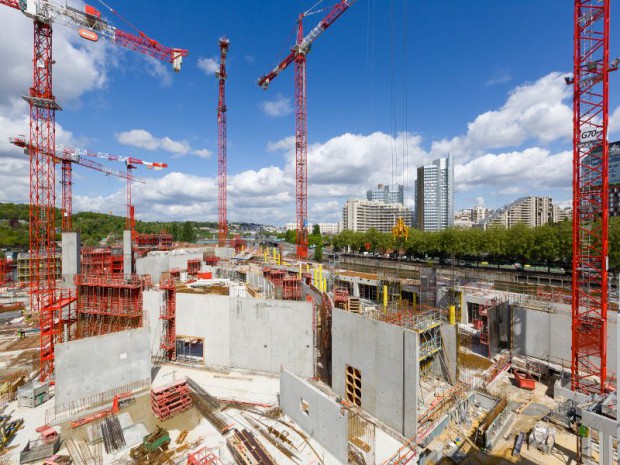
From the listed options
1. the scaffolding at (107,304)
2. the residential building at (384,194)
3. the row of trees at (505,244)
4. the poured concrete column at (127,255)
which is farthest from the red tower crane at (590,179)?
the residential building at (384,194)

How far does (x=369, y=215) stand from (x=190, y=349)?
12460 centimetres

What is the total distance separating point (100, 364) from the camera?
13695mm

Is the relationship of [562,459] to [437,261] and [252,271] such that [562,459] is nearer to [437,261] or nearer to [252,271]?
[252,271]

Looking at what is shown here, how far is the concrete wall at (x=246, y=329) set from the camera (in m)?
15.4

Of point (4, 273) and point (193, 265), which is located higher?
point (193, 265)

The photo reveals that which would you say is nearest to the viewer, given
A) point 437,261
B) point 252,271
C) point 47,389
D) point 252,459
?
point 252,459

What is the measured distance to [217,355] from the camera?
54.3 feet

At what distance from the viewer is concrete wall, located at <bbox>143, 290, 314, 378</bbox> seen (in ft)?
50.6

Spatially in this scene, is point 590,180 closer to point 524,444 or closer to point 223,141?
point 524,444

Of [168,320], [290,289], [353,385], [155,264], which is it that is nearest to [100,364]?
[168,320]

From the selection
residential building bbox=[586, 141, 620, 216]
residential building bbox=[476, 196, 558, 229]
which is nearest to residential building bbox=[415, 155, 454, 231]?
residential building bbox=[476, 196, 558, 229]

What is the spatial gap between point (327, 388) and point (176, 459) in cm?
682

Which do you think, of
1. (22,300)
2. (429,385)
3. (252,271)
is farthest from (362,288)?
(22,300)

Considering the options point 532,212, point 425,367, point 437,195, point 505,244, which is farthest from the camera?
point 437,195
